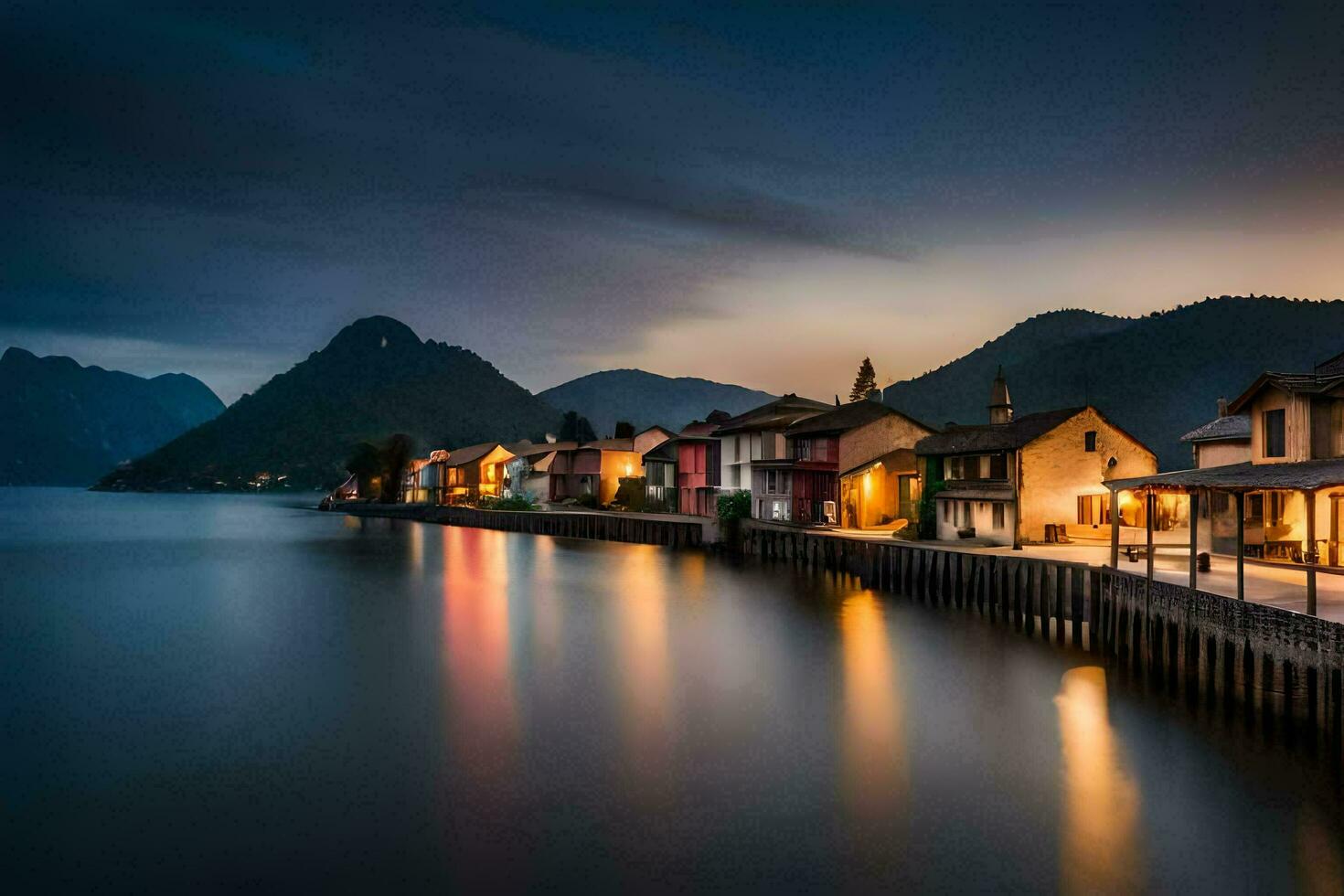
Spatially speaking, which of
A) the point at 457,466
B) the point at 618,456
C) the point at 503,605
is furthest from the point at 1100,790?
the point at 457,466

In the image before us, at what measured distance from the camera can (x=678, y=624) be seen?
34.3 m

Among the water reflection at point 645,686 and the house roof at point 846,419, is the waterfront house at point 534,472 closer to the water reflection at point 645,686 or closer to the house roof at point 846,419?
the house roof at point 846,419

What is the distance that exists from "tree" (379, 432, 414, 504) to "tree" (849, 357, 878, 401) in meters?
74.5

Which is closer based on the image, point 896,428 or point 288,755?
point 288,755

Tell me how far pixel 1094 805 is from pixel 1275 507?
2014cm

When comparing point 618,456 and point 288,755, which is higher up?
point 618,456

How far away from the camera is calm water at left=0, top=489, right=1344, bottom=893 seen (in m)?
12.7

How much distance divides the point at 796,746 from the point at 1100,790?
5.97m

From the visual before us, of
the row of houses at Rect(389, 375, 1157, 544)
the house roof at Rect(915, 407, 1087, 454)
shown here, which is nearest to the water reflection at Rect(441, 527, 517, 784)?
the row of houses at Rect(389, 375, 1157, 544)

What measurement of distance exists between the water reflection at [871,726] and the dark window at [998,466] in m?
11.1

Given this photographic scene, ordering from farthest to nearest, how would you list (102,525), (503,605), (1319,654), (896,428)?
1. (102,525)
2. (896,428)
3. (503,605)
4. (1319,654)

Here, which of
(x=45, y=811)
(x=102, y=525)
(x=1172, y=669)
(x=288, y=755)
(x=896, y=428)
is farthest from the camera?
(x=102, y=525)

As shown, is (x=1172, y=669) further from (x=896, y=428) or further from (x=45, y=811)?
(x=896, y=428)

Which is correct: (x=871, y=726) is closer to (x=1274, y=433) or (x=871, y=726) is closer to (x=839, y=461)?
(x=1274, y=433)
